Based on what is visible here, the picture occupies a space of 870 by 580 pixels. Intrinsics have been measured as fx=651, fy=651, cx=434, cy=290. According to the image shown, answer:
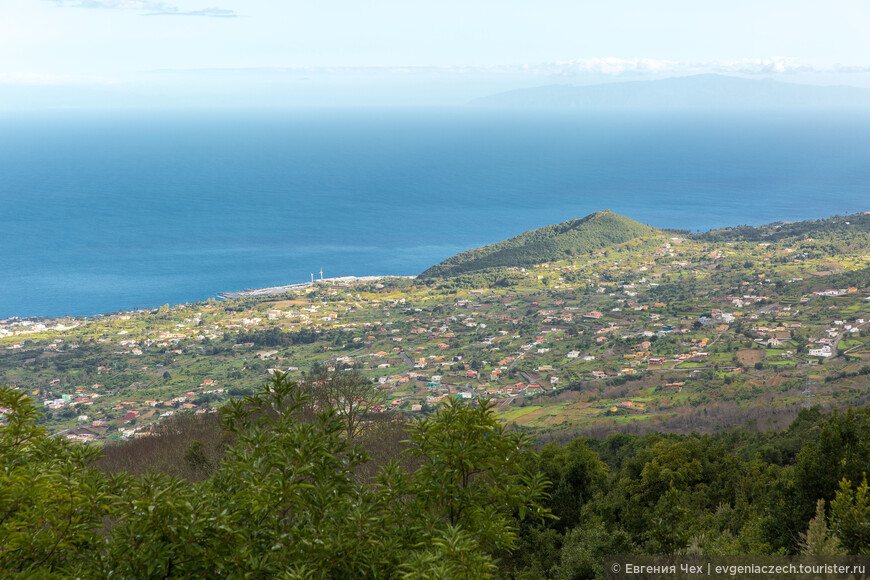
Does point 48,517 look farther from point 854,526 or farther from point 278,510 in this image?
point 854,526

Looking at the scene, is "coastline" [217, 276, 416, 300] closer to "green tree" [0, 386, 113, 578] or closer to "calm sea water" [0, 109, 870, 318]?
"calm sea water" [0, 109, 870, 318]

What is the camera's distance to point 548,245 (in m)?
77.6

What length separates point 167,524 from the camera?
4.18m

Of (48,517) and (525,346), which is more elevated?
(48,517)

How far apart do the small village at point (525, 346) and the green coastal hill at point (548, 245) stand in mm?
4577

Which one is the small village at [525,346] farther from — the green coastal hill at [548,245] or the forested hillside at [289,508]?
the forested hillside at [289,508]

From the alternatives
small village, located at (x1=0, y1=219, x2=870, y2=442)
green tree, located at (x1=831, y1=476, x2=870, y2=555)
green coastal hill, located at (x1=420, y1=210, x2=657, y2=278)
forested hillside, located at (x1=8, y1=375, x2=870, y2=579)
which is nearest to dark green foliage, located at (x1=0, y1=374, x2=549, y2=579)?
forested hillside, located at (x1=8, y1=375, x2=870, y2=579)

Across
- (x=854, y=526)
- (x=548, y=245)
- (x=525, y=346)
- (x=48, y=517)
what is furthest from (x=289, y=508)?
(x=548, y=245)

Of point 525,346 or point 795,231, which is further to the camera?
point 795,231

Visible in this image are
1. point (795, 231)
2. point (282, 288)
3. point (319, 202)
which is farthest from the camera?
point (319, 202)

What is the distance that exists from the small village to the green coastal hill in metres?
4.58

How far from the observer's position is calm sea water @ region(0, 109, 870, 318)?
244 feet

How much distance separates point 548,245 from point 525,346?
1249 inches

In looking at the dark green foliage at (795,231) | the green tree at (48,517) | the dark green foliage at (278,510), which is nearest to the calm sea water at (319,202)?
the dark green foliage at (795,231)
